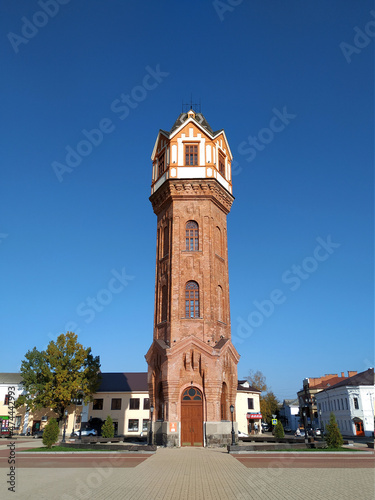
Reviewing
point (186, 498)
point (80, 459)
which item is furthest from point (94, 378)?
point (186, 498)

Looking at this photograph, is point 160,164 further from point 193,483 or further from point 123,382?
point 123,382

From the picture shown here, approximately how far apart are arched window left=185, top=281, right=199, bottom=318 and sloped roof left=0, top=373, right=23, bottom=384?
112 ft

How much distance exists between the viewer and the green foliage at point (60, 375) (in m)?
40.9

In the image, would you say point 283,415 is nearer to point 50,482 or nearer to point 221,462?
point 221,462

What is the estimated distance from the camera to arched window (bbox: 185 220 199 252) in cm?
2952

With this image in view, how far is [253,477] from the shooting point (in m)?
13.4

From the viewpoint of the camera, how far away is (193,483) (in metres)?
12.4

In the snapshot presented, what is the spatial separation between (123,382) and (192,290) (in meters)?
29.5

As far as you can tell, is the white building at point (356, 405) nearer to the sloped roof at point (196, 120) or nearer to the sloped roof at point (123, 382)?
the sloped roof at point (123, 382)

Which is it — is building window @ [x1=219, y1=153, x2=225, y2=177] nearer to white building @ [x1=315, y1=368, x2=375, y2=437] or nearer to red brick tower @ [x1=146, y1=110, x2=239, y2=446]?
red brick tower @ [x1=146, y1=110, x2=239, y2=446]

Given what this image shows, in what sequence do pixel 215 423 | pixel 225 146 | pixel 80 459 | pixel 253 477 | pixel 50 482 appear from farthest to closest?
pixel 225 146 < pixel 215 423 < pixel 80 459 < pixel 253 477 < pixel 50 482

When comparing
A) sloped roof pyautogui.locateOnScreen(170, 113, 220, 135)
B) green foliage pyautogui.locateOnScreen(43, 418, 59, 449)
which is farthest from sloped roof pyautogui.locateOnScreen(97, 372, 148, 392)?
sloped roof pyautogui.locateOnScreen(170, 113, 220, 135)

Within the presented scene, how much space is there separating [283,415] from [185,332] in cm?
8989

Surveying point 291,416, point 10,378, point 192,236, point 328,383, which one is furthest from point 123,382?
point 291,416
